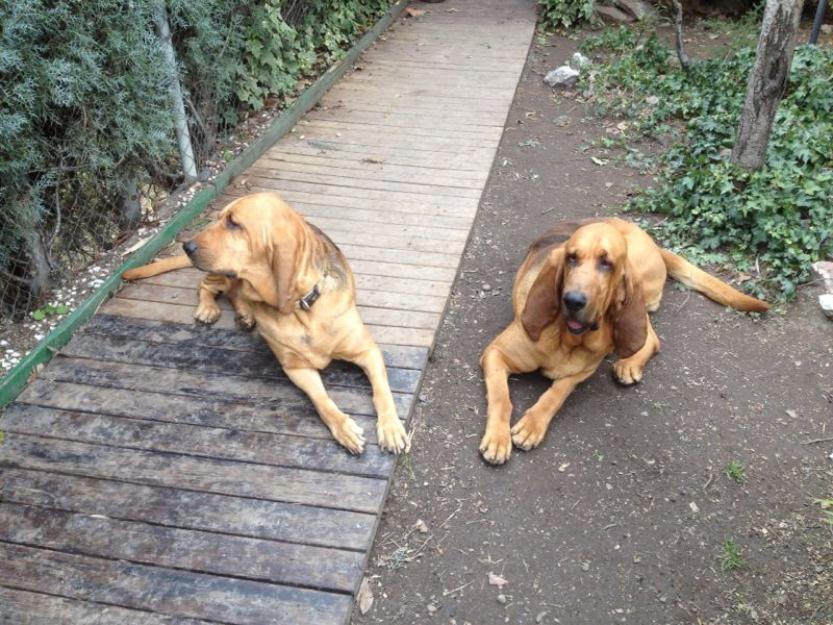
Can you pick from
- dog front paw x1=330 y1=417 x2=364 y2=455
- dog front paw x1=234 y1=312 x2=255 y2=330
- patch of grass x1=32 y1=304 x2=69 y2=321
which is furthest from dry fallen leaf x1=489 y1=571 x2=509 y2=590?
patch of grass x1=32 y1=304 x2=69 y2=321

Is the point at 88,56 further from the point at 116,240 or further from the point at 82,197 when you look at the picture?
the point at 116,240

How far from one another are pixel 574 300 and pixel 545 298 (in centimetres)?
27

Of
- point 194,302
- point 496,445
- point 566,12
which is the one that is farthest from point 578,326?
point 566,12

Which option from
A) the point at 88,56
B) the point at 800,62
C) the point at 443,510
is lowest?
the point at 443,510

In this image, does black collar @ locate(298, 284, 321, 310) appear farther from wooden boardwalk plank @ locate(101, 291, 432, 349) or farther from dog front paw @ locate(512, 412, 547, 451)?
dog front paw @ locate(512, 412, 547, 451)

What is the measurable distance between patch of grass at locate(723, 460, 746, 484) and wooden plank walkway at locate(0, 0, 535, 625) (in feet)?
5.77

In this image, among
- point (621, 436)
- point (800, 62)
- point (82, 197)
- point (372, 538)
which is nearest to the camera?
point (372, 538)

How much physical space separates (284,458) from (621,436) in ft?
6.10

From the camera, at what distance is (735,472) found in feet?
12.0

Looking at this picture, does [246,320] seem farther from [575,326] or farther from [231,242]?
[575,326]

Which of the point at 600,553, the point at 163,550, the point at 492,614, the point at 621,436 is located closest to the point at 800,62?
the point at 621,436

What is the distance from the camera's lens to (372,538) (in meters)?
3.27

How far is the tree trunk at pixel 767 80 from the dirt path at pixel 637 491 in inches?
55.5

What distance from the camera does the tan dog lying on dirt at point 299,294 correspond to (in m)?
3.46
